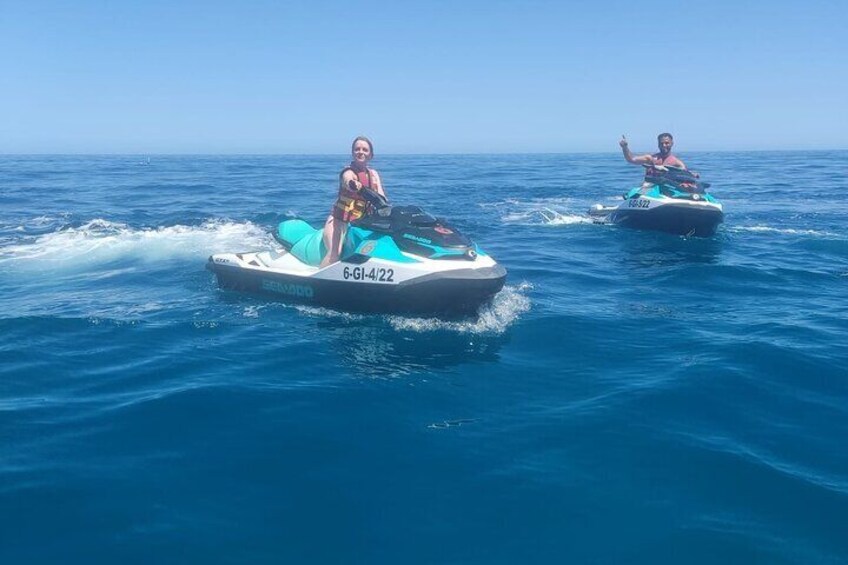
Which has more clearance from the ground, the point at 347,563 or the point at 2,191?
the point at 2,191

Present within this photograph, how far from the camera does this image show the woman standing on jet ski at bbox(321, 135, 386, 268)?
9.18 metres

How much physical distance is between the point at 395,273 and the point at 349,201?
4.93ft

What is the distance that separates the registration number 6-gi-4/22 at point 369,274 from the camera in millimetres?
8348

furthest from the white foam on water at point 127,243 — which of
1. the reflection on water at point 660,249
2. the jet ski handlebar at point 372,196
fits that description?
the reflection on water at point 660,249

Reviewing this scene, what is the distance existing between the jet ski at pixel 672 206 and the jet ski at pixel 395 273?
7.55m

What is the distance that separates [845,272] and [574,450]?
29.0ft

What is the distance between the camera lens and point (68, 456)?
5219mm

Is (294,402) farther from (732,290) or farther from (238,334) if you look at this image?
(732,290)

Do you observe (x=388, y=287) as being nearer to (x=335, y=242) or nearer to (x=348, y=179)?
(x=335, y=242)

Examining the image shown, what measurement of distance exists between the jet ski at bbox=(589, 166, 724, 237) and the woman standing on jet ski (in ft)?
26.0

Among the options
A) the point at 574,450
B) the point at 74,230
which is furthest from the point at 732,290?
the point at 74,230

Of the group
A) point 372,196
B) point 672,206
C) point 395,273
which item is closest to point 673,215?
point 672,206

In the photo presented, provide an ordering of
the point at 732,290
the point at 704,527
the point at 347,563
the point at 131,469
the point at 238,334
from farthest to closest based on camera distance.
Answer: the point at 732,290
the point at 238,334
the point at 131,469
the point at 704,527
the point at 347,563

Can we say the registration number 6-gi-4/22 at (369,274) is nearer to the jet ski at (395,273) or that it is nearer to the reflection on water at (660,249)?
the jet ski at (395,273)
